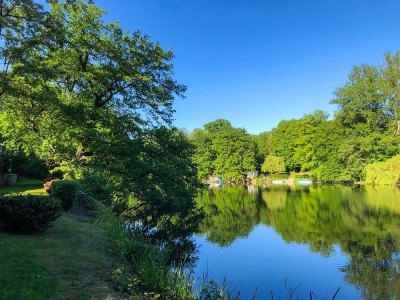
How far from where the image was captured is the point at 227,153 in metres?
78.1

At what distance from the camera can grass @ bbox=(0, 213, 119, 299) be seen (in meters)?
5.73

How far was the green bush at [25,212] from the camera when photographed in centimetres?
907

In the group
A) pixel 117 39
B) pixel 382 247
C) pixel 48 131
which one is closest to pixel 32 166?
pixel 48 131

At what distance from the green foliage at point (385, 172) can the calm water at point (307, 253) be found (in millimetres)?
26980

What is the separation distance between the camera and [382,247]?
14133 millimetres

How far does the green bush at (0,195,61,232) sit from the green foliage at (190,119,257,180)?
65786mm

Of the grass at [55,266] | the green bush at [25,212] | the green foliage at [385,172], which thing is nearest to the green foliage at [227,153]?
the green foliage at [385,172]

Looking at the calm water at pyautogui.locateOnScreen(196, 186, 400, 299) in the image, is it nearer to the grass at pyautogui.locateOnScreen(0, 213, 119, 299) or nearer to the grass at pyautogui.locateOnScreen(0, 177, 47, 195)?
the grass at pyautogui.locateOnScreen(0, 213, 119, 299)

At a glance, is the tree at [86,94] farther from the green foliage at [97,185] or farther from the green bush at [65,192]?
the green bush at [65,192]

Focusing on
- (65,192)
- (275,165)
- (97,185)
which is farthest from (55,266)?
(275,165)

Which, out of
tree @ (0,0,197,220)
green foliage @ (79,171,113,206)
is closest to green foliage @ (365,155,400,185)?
tree @ (0,0,197,220)

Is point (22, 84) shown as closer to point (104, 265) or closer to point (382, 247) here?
point (104, 265)

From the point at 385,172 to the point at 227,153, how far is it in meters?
35.8

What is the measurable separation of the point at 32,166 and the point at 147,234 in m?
19.1
